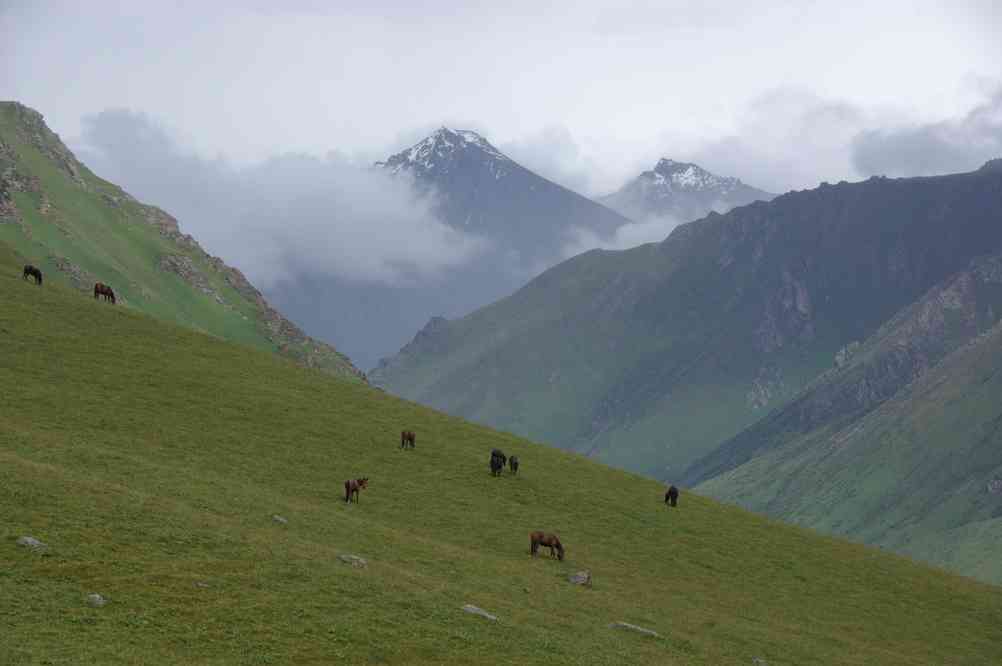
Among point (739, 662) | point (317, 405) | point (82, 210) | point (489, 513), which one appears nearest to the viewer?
point (739, 662)

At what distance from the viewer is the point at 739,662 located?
44.3 meters

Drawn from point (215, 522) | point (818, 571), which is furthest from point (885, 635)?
point (215, 522)

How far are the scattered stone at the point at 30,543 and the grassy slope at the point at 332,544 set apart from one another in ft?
1.38

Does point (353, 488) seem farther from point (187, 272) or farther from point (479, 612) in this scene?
point (187, 272)

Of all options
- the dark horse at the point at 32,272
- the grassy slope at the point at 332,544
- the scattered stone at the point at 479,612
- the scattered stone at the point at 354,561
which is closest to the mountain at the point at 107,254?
the dark horse at the point at 32,272

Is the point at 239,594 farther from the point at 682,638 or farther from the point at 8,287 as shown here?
the point at 8,287

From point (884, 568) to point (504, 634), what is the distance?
45216mm

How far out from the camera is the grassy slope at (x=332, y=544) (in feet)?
116

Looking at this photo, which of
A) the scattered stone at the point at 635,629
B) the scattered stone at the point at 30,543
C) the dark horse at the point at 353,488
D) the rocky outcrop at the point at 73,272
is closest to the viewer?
the scattered stone at the point at 30,543

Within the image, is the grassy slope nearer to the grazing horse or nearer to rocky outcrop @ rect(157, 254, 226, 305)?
the grazing horse

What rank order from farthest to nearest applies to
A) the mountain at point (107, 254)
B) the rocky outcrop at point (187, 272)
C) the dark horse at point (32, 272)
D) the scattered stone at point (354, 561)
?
the rocky outcrop at point (187, 272) → the mountain at point (107, 254) → the dark horse at point (32, 272) → the scattered stone at point (354, 561)

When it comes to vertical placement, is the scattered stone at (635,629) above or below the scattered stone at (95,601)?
above

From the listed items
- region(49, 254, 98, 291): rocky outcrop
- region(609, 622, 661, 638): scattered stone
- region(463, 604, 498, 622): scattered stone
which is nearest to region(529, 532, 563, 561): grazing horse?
region(609, 622, 661, 638): scattered stone

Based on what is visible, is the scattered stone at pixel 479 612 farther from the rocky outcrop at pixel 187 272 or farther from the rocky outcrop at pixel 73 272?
the rocky outcrop at pixel 187 272
